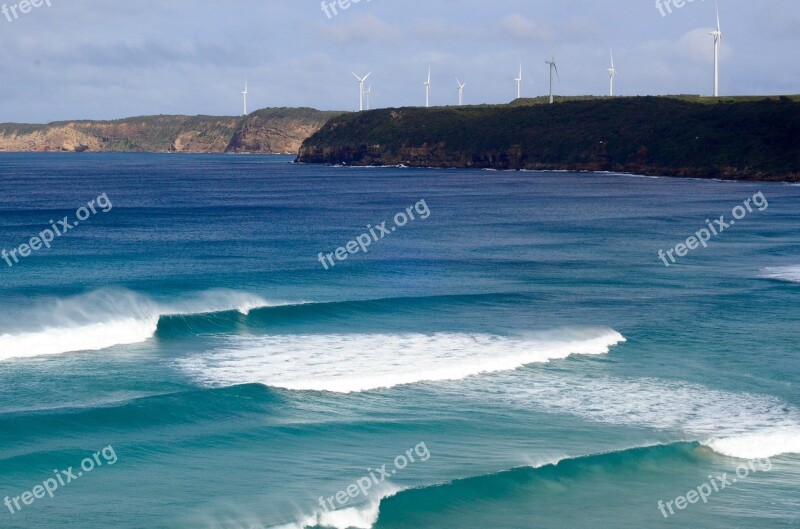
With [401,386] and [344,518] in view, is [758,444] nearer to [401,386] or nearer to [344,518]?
[401,386]

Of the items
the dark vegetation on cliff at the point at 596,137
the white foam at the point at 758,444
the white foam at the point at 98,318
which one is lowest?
the white foam at the point at 758,444

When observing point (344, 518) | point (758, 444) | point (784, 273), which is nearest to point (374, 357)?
point (758, 444)

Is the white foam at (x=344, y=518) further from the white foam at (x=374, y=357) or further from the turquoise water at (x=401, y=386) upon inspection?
the white foam at (x=374, y=357)

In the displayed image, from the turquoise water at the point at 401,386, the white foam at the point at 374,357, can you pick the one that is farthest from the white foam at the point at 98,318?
the white foam at the point at 374,357

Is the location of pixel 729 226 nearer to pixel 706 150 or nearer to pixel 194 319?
pixel 194 319

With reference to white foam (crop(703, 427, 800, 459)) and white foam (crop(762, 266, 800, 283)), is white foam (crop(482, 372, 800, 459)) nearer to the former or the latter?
white foam (crop(703, 427, 800, 459))

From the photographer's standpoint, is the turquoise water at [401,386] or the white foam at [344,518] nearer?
the white foam at [344,518]

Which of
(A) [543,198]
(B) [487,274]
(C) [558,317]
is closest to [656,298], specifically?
(C) [558,317]
